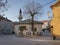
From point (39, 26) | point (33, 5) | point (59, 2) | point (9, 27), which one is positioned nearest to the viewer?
point (59, 2)

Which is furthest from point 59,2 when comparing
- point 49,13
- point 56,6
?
point 49,13

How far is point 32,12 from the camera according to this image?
59.8 m

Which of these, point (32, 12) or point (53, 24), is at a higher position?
point (32, 12)

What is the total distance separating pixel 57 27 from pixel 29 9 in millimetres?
19285

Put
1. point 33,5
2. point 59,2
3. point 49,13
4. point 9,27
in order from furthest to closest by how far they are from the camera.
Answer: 1. point 9,27
2. point 33,5
3. point 49,13
4. point 59,2

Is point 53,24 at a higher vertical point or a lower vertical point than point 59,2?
lower

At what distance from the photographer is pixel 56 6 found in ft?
135

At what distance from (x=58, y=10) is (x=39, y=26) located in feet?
101

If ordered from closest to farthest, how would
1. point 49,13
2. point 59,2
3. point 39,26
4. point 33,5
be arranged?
point 59,2
point 49,13
point 33,5
point 39,26

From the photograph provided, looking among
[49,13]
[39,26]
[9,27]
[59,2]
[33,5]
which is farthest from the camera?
[9,27]

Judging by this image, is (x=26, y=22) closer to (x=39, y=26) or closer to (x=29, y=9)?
(x=39, y=26)

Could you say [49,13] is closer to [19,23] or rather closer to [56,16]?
[56,16]

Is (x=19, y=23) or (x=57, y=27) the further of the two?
(x=19, y=23)

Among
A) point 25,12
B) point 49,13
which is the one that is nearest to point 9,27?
point 25,12
